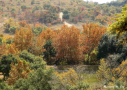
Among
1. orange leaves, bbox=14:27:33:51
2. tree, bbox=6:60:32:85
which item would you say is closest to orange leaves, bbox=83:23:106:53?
orange leaves, bbox=14:27:33:51

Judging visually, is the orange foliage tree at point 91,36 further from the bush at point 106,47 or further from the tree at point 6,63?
the tree at point 6,63

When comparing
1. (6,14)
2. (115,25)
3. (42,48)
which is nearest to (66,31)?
(42,48)

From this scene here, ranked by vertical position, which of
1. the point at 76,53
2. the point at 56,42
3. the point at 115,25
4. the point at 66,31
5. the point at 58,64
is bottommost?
the point at 58,64

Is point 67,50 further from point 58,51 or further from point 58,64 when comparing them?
point 58,64

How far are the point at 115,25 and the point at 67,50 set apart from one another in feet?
89.7

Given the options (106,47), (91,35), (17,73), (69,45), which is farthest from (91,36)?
(17,73)

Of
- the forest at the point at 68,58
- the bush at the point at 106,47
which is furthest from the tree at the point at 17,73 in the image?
the bush at the point at 106,47

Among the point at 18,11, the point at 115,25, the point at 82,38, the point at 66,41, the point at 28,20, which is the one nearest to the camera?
the point at 115,25

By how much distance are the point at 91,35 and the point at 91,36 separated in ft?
0.88

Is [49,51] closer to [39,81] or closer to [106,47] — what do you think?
[106,47]

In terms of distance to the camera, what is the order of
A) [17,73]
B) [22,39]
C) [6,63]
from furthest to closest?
[22,39], [6,63], [17,73]

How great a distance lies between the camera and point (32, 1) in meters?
133

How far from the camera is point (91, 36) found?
110ft

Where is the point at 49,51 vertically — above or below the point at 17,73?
below
